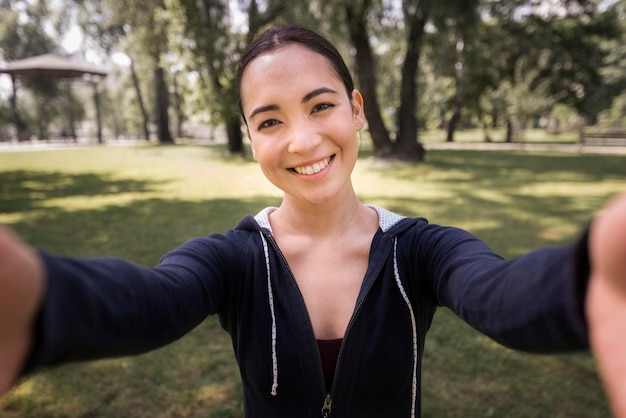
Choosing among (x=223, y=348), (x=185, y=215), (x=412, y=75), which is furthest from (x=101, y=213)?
(x=412, y=75)

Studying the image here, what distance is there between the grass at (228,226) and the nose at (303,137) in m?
2.06

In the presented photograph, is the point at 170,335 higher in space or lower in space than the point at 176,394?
higher

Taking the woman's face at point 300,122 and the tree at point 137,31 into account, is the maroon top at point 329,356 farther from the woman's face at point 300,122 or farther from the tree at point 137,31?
the tree at point 137,31

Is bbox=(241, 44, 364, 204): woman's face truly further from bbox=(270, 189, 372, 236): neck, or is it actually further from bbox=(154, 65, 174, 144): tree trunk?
bbox=(154, 65, 174, 144): tree trunk

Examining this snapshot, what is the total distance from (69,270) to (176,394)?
247 cm

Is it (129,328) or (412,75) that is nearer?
(129,328)

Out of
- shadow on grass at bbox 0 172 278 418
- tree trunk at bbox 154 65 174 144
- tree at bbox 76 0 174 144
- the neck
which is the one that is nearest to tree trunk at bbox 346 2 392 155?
shadow on grass at bbox 0 172 278 418

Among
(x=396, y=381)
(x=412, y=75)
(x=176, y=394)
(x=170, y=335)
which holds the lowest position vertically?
(x=176, y=394)

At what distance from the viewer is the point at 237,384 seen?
9.55 ft

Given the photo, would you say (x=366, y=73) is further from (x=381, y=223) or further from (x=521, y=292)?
(x=521, y=292)

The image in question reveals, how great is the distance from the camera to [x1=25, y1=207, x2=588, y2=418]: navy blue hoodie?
84cm

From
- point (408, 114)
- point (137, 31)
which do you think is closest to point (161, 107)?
point (137, 31)

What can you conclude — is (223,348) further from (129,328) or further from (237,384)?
(129,328)

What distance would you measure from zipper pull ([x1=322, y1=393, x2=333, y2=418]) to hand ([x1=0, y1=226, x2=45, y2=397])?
820 millimetres
